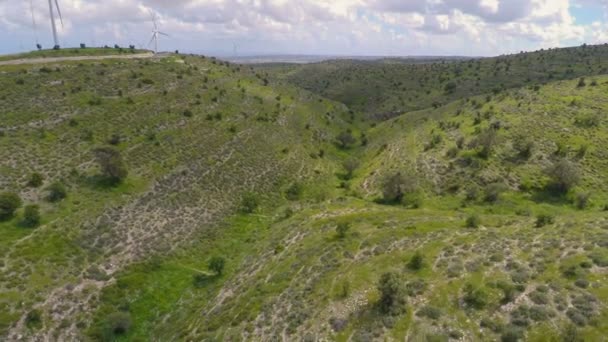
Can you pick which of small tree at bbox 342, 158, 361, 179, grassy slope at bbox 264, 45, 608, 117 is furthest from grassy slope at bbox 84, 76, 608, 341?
grassy slope at bbox 264, 45, 608, 117

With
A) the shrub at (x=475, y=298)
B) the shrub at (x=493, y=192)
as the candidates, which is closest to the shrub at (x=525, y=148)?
the shrub at (x=493, y=192)

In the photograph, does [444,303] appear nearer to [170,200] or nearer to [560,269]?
[560,269]

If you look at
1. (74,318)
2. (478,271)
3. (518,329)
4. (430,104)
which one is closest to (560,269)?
(478,271)

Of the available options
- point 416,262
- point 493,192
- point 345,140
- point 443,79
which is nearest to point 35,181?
point 416,262

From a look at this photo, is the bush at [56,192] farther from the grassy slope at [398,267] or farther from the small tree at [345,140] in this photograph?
the small tree at [345,140]

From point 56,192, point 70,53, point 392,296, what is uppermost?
point 70,53

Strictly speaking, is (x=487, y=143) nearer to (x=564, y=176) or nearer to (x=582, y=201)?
(x=564, y=176)

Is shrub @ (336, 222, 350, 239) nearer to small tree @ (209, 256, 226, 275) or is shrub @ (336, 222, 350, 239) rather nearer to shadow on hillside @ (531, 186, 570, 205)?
small tree @ (209, 256, 226, 275)
